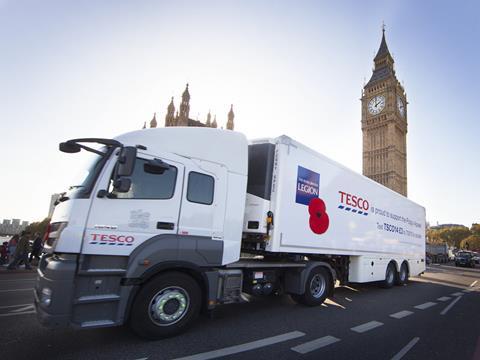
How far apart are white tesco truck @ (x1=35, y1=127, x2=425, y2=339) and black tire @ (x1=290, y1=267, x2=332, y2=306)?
26mm

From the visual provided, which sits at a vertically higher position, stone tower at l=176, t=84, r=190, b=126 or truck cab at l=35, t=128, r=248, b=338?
stone tower at l=176, t=84, r=190, b=126

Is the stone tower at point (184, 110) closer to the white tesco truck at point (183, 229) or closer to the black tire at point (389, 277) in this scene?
the black tire at point (389, 277)

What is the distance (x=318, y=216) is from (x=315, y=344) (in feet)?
10.0

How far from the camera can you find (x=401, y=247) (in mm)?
11047

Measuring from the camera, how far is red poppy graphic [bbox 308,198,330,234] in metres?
6.71

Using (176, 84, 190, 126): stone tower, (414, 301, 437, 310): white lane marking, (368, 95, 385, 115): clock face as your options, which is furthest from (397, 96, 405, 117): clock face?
(414, 301, 437, 310): white lane marking

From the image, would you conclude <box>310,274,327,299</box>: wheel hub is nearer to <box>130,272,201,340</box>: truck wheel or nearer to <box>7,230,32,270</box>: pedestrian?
<box>130,272,201,340</box>: truck wheel

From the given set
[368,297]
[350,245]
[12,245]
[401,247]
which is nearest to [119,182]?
[350,245]

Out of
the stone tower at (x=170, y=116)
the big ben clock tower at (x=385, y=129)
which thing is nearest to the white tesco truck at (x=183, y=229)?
the stone tower at (x=170, y=116)

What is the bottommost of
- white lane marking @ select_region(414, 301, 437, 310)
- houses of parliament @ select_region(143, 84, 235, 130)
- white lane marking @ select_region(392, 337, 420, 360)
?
white lane marking @ select_region(392, 337, 420, 360)

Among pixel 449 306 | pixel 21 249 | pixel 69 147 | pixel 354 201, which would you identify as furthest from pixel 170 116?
pixel 69 147

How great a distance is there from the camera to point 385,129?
78.1 meters

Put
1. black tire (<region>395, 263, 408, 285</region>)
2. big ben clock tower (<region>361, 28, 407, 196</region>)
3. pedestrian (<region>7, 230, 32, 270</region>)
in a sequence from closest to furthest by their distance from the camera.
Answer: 1. black tire (<region>395, 263, 408, 285</region>)
2. pedestrian (<region>7, 230, 32, 270</region>)
3. big ben clock tower (<region>361, 28, 407, 196</region>)

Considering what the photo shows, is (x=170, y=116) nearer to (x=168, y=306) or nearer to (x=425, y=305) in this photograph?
(x=425, y=305)
